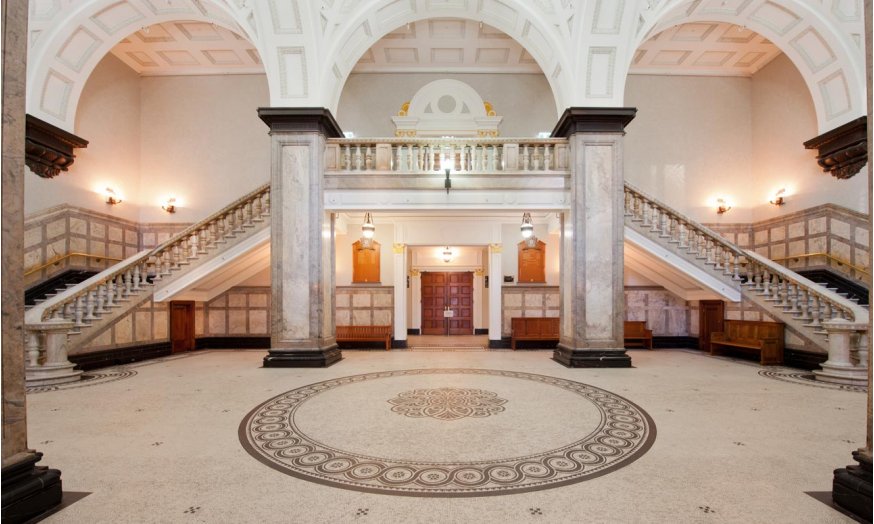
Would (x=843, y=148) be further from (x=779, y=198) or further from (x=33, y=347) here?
(x=33, y=347)

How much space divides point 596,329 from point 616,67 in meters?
5.39

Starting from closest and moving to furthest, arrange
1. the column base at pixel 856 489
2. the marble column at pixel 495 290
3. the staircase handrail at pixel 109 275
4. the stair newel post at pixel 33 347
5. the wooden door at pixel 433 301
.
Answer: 1. the column base at pixel 856 489
2. the stair newel post at pixel 33 347
3. the staircase handrail at pixel 109 275
4. the marble column at pixel 495 290
5. the wooden door at pixel 433 301

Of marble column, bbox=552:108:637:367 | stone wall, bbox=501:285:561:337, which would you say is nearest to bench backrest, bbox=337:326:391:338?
stone wall, bbox=501:285:561:337

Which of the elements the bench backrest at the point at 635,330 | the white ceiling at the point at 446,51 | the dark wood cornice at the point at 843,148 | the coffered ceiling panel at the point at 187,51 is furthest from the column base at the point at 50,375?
the dark wood cornice at the point at 843,148

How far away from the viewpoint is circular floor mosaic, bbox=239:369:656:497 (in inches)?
132

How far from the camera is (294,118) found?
8633mm

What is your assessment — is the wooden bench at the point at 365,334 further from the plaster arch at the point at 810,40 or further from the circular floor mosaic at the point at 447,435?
the plaster arch at the point at 810,40

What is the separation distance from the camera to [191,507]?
290cm

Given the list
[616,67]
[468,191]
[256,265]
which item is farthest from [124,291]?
[616,67]

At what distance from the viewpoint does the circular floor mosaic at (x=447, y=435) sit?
336 centimetres

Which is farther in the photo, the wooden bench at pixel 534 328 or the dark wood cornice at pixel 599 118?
the wooden bench at pixel 534 328

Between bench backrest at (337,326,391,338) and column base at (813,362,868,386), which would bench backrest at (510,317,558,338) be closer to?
bench backrest at (337,326,391,338)

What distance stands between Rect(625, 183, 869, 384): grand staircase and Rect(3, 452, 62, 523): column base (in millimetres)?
9724

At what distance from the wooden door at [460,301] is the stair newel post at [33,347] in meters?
10.7
